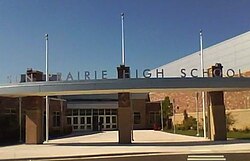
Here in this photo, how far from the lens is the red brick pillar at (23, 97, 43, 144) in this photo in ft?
102

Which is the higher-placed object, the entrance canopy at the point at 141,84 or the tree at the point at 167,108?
the entrance canopy at the point at 141,84

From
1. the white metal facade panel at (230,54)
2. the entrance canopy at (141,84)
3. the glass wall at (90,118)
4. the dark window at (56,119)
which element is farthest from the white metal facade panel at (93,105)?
the entrance canopy at (141,84)

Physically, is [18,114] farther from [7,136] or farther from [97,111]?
[97,111]

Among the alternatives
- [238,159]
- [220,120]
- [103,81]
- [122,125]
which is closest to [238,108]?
[220,120]

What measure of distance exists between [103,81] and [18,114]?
47.7 ft

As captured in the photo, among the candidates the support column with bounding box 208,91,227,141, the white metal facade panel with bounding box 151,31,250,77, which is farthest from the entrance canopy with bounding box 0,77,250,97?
the white metal facade panel with bounding box 151,31,250,77

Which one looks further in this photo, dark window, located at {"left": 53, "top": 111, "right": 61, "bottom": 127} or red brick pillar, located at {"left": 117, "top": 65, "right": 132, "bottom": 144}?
dark window, located at {"left": 53, "top": 111, "right": 61, "bottom": 127}

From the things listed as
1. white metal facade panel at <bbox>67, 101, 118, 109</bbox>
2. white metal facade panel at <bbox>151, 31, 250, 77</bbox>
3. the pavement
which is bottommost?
the pavement

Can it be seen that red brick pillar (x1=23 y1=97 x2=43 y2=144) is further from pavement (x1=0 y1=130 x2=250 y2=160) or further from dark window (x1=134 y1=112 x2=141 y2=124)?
dark window (x1=134 y1=112 x2=141 y2=124)

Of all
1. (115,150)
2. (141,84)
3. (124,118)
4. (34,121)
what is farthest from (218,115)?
(34,121)

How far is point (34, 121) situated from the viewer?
31344mm

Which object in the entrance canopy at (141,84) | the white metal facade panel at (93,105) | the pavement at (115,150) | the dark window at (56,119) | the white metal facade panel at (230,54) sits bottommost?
the pavement at (115,150)

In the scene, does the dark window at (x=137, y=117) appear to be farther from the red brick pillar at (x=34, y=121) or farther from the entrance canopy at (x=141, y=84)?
the entrance canopy at (x=141, y=84)

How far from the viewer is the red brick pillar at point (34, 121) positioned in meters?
31.2
